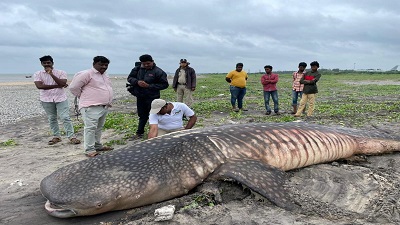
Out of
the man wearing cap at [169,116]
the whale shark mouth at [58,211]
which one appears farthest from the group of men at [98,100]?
the whale shark mouth at [58,211]

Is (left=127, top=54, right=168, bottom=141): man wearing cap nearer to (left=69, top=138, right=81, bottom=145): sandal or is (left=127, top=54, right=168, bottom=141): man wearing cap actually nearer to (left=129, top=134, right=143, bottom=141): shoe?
(left=129, top=134, right=143, bottom=141): shoe

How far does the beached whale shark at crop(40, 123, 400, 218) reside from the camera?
158 inches

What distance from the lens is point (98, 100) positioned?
7242 millimetres

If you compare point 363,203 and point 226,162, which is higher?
point 226,162

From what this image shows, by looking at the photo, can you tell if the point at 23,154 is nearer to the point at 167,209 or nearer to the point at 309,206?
the point at 167,209

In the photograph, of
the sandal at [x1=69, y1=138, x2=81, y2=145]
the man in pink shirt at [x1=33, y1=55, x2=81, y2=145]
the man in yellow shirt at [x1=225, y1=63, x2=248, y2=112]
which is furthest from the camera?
the man in yellow shirt at [x1=225, y1=63, x2=248, y2=112]

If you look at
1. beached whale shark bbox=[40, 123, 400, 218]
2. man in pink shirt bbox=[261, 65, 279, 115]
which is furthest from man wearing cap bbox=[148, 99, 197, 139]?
man in pink shirt bbox=[261, 65, 279, 115]

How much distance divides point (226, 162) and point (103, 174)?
1605 mm

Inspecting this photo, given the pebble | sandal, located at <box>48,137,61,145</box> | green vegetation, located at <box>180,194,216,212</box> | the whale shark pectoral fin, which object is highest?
the whale shark pectoral fin

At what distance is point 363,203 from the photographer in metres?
4.19

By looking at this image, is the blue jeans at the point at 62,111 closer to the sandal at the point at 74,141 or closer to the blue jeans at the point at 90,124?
the sandal at the point at 74,141

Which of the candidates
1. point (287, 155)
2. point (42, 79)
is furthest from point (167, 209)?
point (42, 79)

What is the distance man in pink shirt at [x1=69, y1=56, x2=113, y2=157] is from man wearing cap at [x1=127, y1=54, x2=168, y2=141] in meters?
1.57

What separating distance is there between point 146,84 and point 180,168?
4.73 meters
